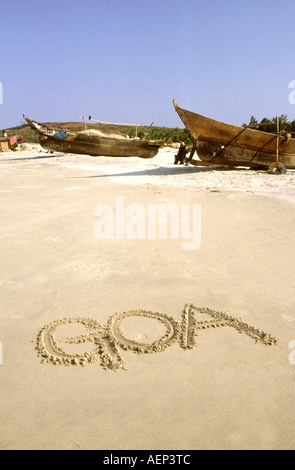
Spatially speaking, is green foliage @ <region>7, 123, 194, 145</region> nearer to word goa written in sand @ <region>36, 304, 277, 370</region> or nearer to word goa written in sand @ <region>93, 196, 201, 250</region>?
word goa written in sand @ <region>93, 196, 201, 250</region>

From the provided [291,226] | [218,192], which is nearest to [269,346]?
[291,226]

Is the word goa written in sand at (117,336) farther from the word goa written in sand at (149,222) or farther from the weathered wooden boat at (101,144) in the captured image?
the weathered wooden boat at (101,144)

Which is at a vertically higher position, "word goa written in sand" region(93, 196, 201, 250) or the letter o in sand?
"word goa written in sand" region(93, 196, 201, 250)

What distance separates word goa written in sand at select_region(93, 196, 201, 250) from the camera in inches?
157

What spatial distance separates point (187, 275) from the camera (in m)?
2.99

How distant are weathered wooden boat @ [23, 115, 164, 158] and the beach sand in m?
10.8

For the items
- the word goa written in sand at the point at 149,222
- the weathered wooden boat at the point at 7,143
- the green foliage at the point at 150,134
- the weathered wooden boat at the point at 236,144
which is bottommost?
the word goa written in sand at the point at 149,222

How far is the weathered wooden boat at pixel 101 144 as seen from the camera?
48.0 ft

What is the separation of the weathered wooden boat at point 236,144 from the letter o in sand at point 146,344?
24.9 ft

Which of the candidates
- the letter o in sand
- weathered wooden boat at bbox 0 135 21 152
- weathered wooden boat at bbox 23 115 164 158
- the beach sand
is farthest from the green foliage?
the letter o in sand

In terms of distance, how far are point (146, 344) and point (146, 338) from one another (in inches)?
2.5

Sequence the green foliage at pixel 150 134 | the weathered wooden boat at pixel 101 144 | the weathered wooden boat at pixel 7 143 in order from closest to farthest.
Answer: the weathered wooden boat at pixel 101 144
the weathered wooden boat at pixel 7 143
the green foliage at pixel 150 134

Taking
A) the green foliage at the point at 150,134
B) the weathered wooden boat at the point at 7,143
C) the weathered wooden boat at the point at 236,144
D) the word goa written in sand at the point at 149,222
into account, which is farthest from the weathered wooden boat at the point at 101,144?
the word goa written in sand at the point at 149,222

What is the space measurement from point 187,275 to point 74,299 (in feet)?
3.61
